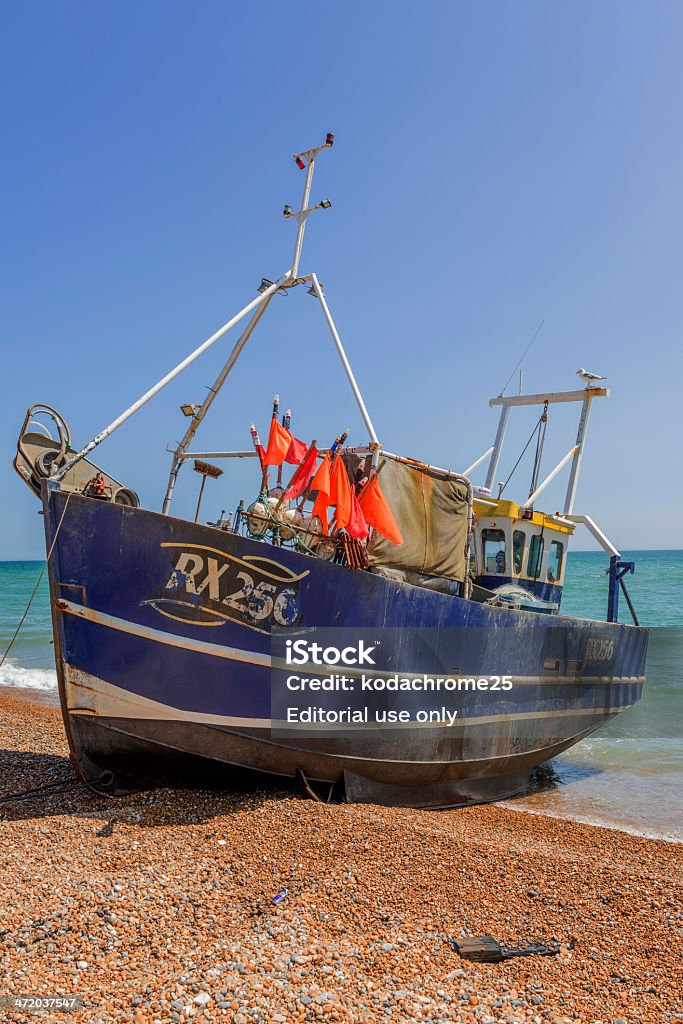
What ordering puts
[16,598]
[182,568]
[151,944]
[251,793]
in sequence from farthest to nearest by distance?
[16,598] < [251,793] < [182,568] < [151,944]

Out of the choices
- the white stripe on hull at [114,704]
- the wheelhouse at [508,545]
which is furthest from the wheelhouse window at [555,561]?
the white stripe on hull at [114,704]

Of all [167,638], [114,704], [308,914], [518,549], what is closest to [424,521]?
[518,549]

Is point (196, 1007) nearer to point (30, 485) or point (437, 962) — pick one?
point (437, 962)

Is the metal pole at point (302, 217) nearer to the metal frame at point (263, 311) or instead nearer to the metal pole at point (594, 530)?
the metal frame at point (263, 311)

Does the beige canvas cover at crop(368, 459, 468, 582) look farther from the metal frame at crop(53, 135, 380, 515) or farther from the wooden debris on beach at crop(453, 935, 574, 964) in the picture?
the wooden debris on beach at crop(453, 935, 574, 964)

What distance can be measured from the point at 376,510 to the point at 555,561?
5776 millimetres

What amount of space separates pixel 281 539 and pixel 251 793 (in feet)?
9.33

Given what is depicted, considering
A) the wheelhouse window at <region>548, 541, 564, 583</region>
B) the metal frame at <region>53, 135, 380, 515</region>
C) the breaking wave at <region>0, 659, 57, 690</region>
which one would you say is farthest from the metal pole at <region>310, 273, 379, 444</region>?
the breaking wave at <region>0, 659, 57, 690</region>

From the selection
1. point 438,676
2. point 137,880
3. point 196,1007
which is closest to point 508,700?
point 438,676

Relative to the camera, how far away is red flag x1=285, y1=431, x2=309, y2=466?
8148 mm

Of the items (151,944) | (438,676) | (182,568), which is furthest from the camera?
(438,676)

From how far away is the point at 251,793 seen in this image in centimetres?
748

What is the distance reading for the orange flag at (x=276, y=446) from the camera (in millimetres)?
8070

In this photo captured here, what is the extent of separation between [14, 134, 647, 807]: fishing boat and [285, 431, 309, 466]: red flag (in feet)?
0.14
